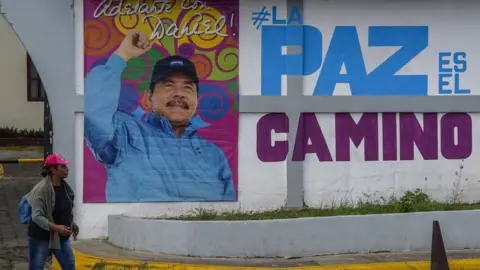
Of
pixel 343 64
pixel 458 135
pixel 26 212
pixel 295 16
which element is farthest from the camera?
pixel 458 135

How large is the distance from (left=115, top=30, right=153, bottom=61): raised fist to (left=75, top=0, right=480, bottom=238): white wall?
0.64 m

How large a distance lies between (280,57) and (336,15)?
1051 mm

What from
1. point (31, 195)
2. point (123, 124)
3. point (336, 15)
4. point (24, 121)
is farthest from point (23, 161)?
point (31, 195)

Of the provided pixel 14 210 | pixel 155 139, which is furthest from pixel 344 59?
pixel 14 210

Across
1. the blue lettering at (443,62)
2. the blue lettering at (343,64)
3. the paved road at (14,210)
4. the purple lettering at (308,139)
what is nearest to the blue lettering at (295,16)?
the blue lettering at (343,64)

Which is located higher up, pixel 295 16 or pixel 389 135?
pixel 295 16

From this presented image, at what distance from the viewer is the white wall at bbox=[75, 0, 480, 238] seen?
1107cm

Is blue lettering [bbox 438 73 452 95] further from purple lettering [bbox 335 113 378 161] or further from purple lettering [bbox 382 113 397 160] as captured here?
purple lettering [bbox 335 113 378 161]

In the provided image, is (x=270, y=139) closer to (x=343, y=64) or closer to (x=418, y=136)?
(x=343, y=64)

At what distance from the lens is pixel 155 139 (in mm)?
11078

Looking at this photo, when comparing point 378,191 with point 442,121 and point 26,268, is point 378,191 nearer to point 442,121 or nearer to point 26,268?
point 442,121

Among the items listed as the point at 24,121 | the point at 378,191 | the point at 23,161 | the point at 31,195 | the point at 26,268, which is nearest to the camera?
the point at 31,195

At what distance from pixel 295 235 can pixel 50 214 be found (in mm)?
3578

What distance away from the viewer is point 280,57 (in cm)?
1123
